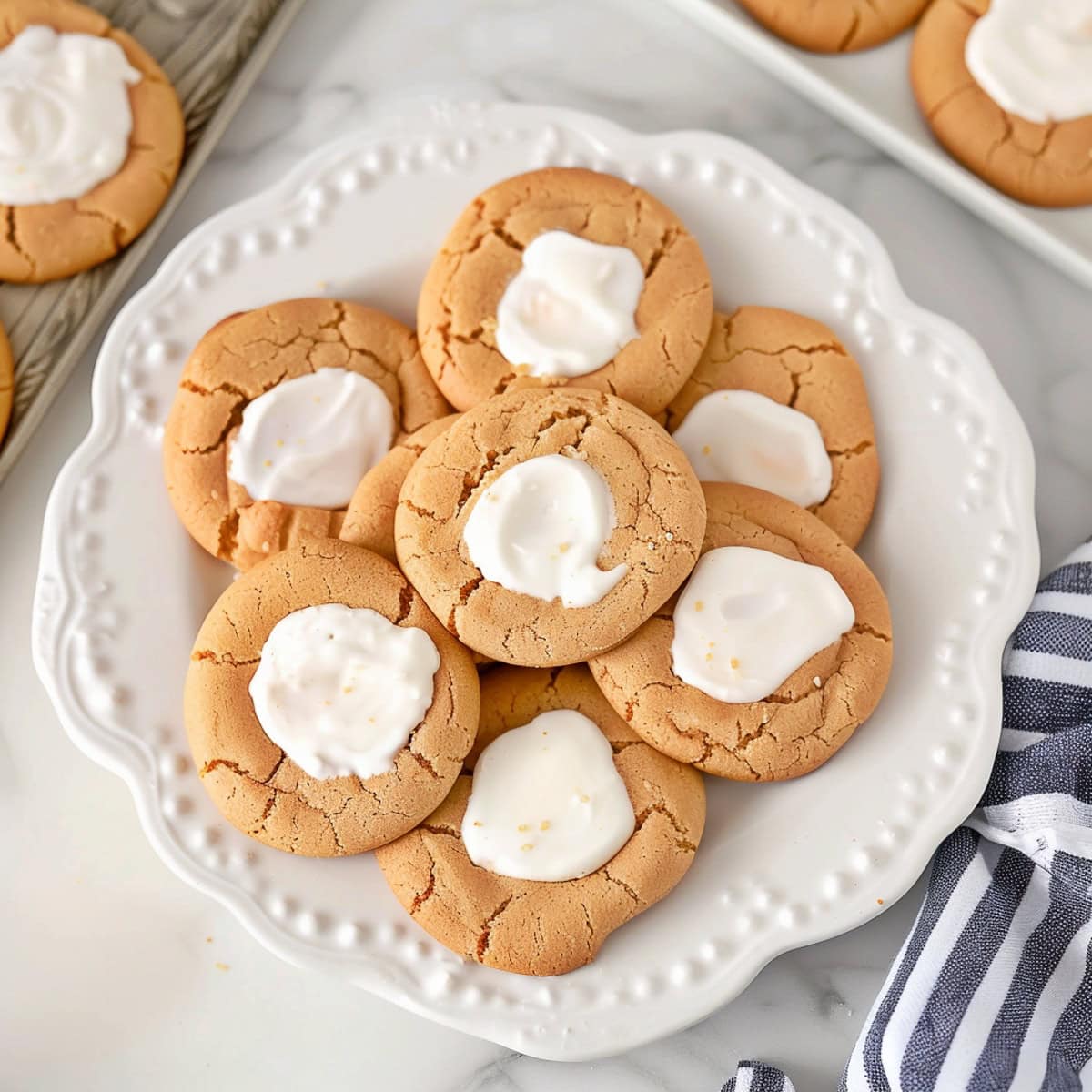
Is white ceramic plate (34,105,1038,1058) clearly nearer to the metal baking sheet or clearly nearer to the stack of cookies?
the stack of cookies

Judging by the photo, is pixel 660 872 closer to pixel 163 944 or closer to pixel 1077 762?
pixel 1077 762

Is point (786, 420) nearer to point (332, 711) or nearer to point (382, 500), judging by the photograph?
point (382, 500)

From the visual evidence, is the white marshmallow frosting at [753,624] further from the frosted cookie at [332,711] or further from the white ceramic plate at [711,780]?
the frosted cookie at [332,711]

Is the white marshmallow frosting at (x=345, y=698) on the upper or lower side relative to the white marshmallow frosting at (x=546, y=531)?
lower

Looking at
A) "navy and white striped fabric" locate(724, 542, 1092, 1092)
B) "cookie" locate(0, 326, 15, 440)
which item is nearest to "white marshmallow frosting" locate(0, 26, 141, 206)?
"cookie" locate(0, 326, 15, 440)

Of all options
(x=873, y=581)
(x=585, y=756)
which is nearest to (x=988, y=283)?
(x=873, y=581)

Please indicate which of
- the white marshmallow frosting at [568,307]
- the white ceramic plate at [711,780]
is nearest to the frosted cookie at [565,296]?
the white marshmallow frosting at [568,307]
